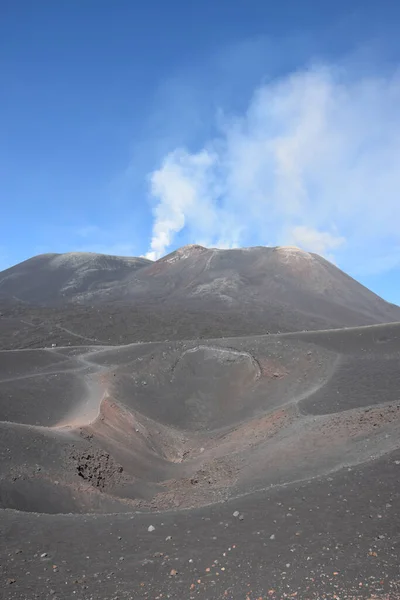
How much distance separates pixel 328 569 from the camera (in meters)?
5.98

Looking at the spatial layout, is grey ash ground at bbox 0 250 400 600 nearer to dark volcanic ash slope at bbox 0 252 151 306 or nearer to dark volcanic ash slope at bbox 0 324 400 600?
dark volcanic ash slope at bbox 0 324 400 600

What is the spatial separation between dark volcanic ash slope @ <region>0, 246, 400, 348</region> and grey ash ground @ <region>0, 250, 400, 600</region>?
28.7 m

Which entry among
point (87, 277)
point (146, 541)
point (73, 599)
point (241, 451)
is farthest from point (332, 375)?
point (87, 277)

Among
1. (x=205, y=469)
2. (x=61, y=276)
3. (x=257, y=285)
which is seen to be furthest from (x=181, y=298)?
(x=205, y=469)

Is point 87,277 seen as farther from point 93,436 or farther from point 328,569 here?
point 328,569

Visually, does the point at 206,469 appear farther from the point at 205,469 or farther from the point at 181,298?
the point at 181,298

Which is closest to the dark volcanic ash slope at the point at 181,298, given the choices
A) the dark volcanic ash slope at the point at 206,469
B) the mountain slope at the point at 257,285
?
the mountain slope at the point at 257,285

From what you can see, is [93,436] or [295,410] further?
[295,410]

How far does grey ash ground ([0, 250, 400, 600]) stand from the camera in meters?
6.18

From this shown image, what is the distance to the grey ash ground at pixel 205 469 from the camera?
618 centimetres

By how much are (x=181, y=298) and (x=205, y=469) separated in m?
62.4

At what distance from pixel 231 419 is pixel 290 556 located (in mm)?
15443

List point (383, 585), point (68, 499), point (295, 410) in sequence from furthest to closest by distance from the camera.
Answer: point (295, 410) < point (68, 499) < point (383, 585)

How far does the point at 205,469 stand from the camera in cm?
1598
